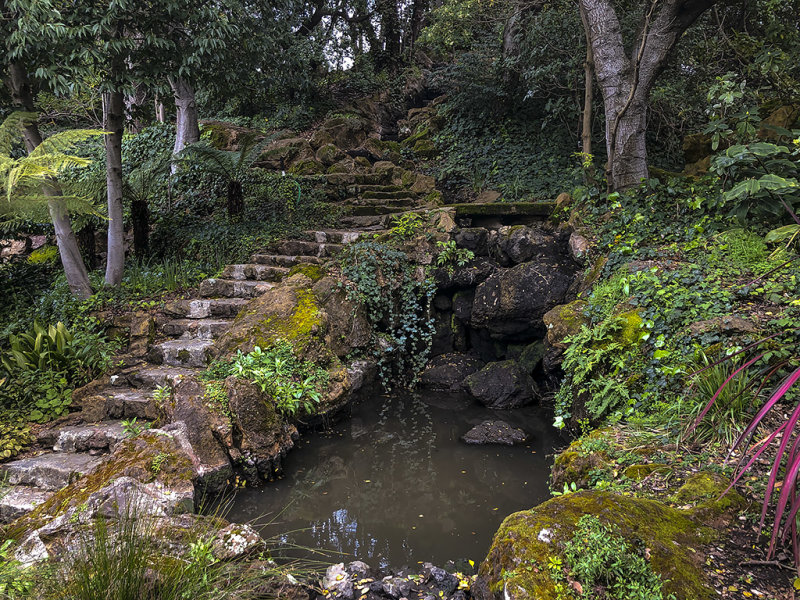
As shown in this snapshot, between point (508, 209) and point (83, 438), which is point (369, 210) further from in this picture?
point (83, 438)

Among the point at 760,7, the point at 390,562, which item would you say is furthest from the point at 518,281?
the point at 760,7

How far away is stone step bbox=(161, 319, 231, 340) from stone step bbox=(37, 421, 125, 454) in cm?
163

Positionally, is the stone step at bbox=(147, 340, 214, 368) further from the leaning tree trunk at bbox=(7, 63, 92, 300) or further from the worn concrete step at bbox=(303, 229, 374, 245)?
the worn concrete step at bbox=(303, 229, 374, 245)

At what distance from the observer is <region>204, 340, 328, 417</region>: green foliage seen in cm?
461

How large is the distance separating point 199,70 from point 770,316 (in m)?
7.33

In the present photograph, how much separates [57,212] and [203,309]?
2164 mm

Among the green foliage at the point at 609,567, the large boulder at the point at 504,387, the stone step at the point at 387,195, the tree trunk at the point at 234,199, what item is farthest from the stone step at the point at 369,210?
the green foliage at the point at 609,567

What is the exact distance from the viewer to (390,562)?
3275 millimetres

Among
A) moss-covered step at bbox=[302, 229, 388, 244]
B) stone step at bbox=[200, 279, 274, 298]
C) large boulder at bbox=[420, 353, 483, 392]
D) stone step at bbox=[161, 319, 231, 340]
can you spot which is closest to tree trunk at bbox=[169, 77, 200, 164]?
moss-covered step at bbox=[302, 229, 388, 244]

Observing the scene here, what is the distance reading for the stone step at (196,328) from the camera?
5.89 metres

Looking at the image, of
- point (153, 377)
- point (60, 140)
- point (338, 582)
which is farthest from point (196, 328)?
point (338, 582)

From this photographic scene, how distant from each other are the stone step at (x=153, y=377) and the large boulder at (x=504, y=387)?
3.42 m

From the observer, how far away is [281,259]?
7.36m

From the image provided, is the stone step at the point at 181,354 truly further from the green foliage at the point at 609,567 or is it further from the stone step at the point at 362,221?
the green foliage at the point at 609,567
